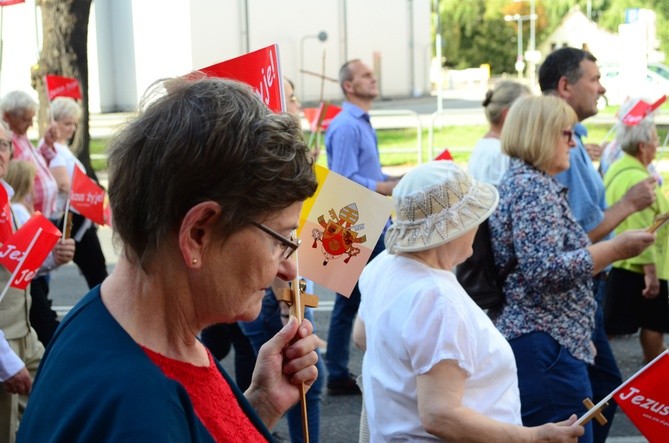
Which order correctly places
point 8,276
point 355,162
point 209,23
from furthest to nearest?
1. point 209,23
2. point 355,162
3. point 8,276

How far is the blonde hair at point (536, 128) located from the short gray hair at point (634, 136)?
91.3 inches

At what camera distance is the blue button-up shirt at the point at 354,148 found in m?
6.55

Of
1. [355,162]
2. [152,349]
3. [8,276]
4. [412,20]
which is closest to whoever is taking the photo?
[152,349]

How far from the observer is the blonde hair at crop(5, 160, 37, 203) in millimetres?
5406

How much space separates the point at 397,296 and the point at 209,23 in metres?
29.5

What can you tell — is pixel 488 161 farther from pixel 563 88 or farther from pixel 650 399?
pixel 650 399

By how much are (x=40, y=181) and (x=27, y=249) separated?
2.49m

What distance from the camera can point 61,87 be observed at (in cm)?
877

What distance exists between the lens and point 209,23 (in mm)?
31453

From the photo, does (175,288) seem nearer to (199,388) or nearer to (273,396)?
(199,388)

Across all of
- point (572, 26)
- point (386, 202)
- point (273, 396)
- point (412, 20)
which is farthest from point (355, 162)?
point (572, 26)

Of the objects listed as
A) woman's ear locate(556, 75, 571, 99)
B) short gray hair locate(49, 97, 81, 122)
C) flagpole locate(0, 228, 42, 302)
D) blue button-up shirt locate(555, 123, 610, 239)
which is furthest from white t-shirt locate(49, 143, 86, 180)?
blue button-up shirt locate(555, 123, 610, 239)

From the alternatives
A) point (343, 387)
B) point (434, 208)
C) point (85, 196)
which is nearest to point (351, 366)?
point (343, 387)

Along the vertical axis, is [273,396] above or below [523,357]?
above
